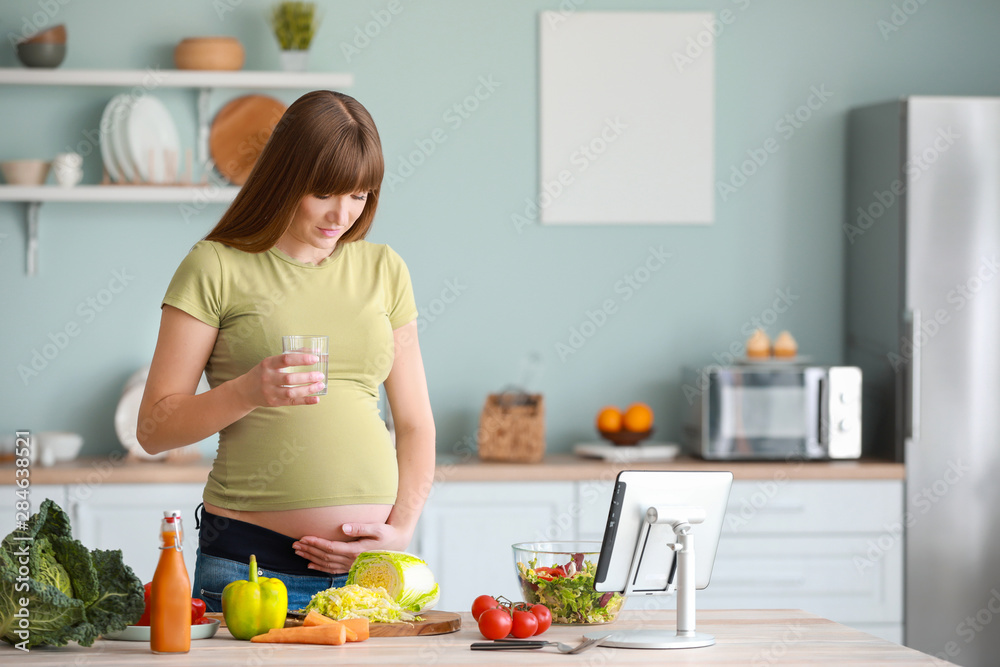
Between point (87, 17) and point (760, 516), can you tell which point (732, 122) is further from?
point (87, 17)

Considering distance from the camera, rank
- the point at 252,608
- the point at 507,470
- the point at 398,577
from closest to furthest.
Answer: the point at 252,608, the point at 398,577, the point at 507,470

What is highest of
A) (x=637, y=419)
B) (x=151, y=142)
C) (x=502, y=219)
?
(x=151, y=142)

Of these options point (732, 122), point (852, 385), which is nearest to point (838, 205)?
point (732, 122)

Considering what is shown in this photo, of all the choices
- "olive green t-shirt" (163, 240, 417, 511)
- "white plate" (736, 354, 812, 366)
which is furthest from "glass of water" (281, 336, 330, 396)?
"white plate" (736, 354, 812, 366)

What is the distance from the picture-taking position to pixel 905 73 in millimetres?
3701

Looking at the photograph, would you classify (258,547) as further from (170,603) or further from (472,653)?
(472,653)

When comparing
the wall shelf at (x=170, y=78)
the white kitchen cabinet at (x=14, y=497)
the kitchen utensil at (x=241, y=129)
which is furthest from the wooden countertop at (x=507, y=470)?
the wall shelf at (x=170, y=78)

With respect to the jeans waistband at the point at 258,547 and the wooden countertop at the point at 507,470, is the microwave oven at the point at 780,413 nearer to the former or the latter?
the wooden countertop at the point at 507,470

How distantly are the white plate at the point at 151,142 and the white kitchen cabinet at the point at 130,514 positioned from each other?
1.01 meters

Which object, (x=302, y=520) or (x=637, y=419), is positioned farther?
(x=637, y=419)

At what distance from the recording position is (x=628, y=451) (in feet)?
10.8

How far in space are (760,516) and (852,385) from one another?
53 cm

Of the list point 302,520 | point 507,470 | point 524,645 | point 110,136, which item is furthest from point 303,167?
point 110,136

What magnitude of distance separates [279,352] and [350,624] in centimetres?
45
